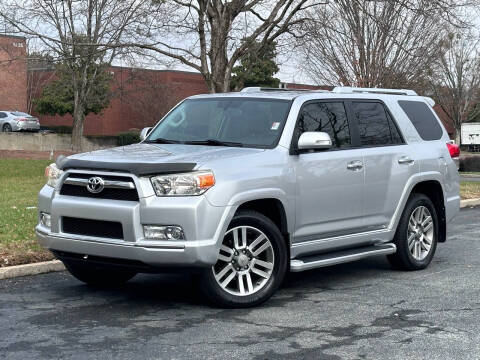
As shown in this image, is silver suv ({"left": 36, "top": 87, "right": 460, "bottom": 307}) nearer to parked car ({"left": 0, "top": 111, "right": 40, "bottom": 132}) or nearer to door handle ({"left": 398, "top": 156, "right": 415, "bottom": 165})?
door handle ({"left": 398, "top": 156, "right": 415, "bottom": 165})

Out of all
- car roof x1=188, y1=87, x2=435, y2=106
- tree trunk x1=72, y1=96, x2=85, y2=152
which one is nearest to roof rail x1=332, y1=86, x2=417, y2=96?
car roof x1=188, y1=87, x2=435, y2=106

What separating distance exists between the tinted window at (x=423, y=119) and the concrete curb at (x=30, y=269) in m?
4.21

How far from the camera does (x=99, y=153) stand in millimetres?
7098

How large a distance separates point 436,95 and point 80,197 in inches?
1677

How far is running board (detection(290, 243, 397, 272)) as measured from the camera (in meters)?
7.26

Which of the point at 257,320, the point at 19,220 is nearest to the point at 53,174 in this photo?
the point at 257,320

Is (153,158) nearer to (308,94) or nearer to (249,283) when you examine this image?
(249,283)

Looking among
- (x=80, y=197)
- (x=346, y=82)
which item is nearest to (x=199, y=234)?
(x=80, y=197)

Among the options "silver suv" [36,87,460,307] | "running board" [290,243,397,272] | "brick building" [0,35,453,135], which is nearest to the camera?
"silver suv" [36,87,460,307]

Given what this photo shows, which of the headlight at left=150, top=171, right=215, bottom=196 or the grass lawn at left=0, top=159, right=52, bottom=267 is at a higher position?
the headlight at left=150, top=171, right=215, bottom=196

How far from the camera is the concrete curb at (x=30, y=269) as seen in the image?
8.30 metres

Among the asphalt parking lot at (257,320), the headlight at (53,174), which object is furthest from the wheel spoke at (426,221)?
the headlight at (53,174)

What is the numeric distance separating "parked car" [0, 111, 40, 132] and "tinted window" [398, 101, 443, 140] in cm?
3890

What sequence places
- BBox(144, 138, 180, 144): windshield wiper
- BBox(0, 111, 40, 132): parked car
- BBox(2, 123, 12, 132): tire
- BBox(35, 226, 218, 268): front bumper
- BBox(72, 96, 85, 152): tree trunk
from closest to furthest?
BBox(35, 226, 218, 268): front bumper
BBox(144, 138, 180, 144): windshield wiper
BBox(72, 96, 85, 152): tree trunk
BBox(0, 111, 40, 132): parked car
BBox(2, 123, 12, 132): tire
